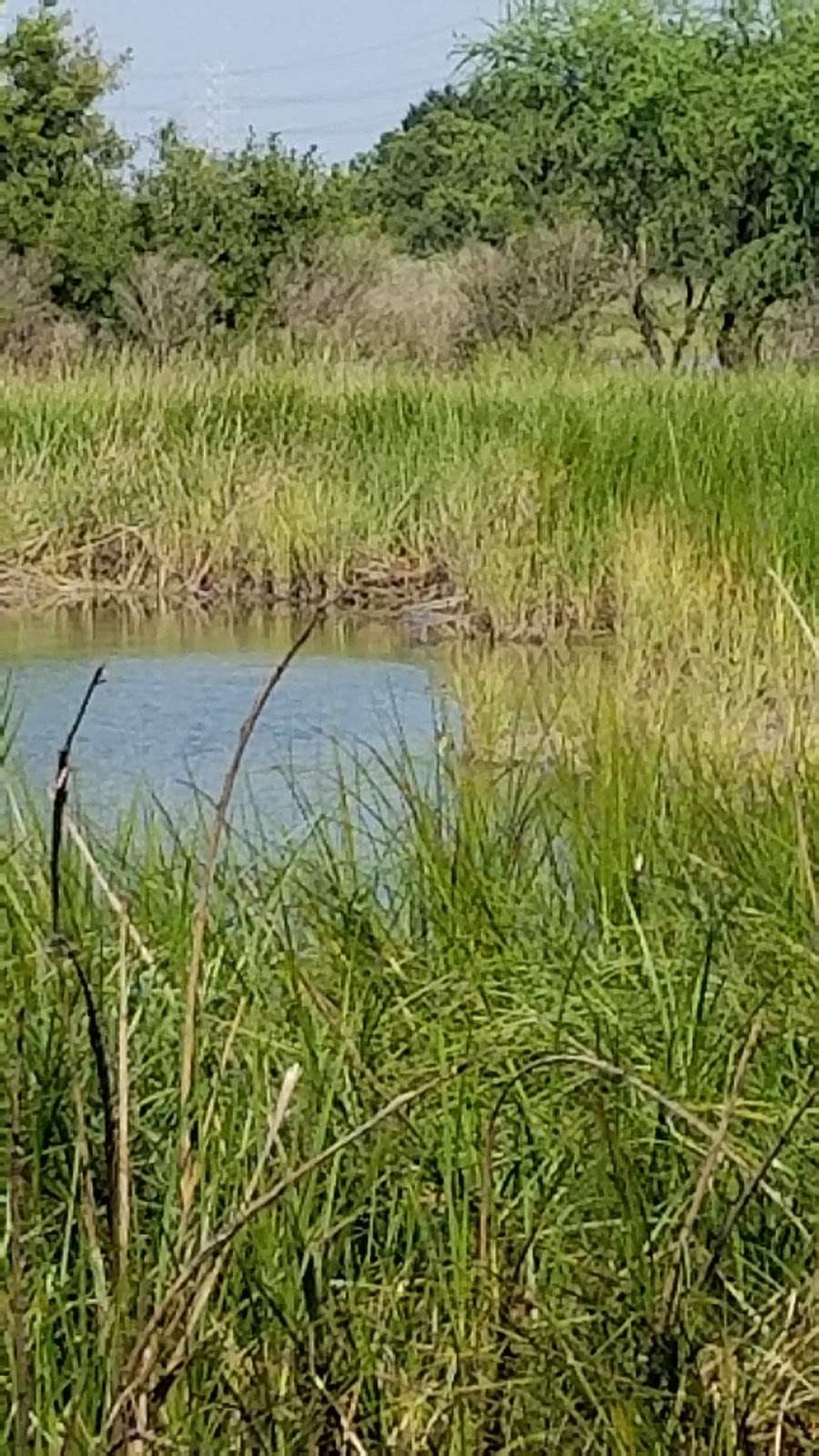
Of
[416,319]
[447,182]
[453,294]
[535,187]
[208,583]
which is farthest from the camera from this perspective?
[447,182]

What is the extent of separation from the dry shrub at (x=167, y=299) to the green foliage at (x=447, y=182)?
617 cm

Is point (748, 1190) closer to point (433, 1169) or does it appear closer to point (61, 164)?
point (433, 1169)

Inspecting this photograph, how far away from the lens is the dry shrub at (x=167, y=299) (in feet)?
50.4

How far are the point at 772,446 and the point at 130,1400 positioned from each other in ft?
21.6

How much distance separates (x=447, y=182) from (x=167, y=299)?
12.9 meters

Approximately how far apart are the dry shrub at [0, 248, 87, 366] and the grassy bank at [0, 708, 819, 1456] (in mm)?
12187

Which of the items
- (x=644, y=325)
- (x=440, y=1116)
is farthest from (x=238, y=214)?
(x=440, y=1116)

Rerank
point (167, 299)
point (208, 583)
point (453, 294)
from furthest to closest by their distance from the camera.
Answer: point (453, 294), point (167, 299), point (208, 583)

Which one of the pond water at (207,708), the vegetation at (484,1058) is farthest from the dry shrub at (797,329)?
the vegetation at (484,1058)

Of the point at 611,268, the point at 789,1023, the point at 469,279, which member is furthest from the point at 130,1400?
the point at 611,268

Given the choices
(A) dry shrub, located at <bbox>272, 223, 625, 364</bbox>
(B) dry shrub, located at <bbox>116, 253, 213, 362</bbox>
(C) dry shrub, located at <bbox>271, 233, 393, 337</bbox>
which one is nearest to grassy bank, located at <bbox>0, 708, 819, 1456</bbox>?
(A) dry shrub, located at <bbox>272, 223, 625, 364</bbox>

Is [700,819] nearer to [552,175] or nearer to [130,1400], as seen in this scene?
[130,1400]

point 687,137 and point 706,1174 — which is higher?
point 687,137

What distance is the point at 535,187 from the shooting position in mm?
22984
